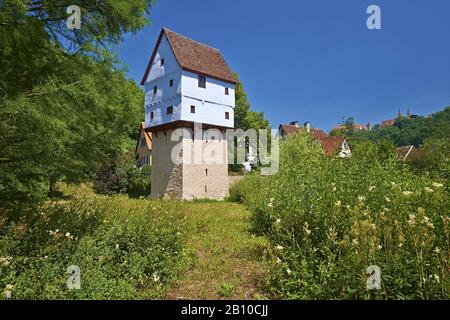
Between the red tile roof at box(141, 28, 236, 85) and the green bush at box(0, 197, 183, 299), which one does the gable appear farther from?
the green bush at box(0, 197, 183, 299)

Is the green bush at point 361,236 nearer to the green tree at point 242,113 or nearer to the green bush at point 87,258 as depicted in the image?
the green bush at point 87,258

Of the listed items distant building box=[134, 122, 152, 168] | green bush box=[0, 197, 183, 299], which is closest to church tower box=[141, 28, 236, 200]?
distant building box=[134, 122, 152, 168]

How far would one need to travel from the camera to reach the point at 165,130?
23641mm

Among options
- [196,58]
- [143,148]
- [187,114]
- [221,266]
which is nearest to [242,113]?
[143,148]

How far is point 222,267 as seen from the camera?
5199 millimetres

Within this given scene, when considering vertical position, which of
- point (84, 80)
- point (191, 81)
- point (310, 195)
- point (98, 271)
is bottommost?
point (98, 271)

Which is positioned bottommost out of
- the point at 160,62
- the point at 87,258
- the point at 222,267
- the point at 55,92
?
the point at 222,267

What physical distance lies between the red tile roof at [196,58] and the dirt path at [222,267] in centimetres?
1615

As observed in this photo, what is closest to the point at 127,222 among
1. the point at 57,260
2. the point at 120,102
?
the point at 57,260

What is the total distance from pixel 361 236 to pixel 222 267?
2.59 meters

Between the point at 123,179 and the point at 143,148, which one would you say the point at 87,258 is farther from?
the point at 143,148

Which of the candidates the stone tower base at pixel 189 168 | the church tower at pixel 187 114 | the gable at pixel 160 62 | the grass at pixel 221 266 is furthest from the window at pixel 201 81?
the grass at pixel 221 266

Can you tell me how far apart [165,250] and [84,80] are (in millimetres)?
3277
